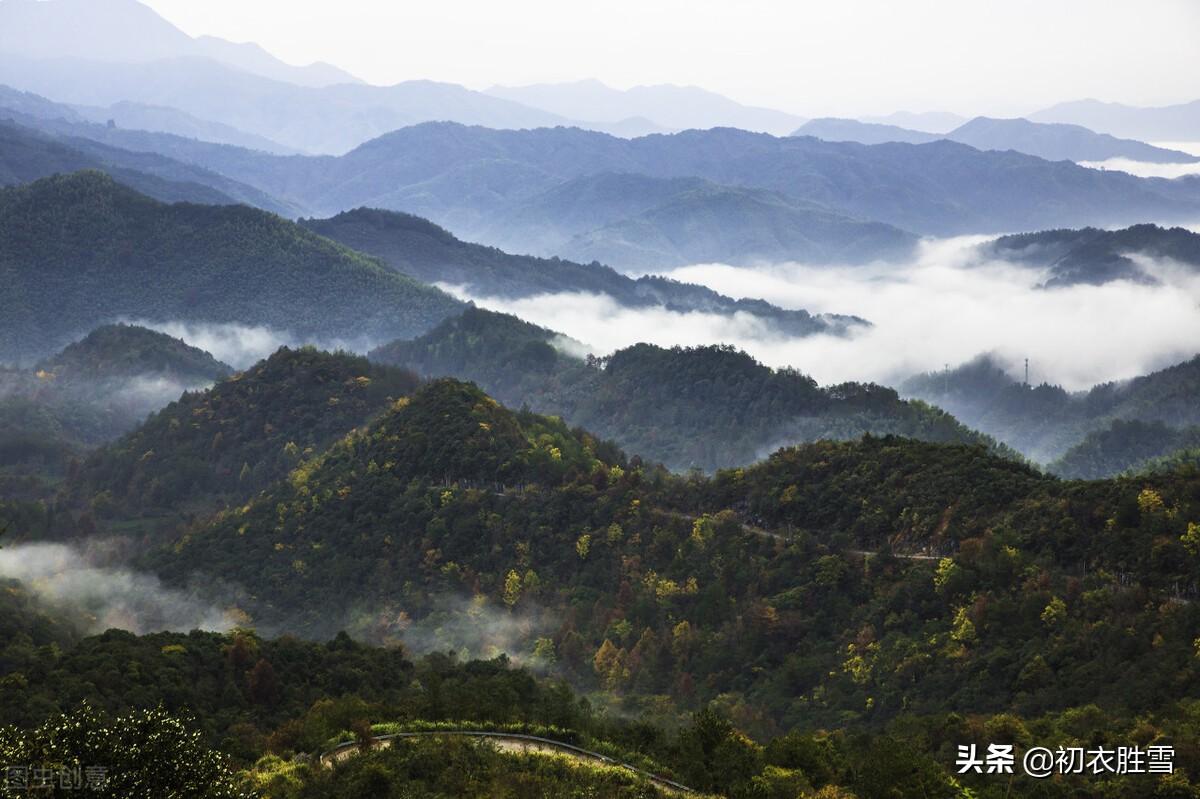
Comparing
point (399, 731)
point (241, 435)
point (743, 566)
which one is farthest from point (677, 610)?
point (241, 435)

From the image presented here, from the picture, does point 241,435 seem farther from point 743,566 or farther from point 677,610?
point 743,566

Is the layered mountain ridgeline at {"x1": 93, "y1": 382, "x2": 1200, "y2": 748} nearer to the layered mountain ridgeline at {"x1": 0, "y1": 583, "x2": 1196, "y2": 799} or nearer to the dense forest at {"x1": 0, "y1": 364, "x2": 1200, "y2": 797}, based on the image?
the dense forest at {"x1": 0, "y1": 364, "x2": 1200, "y2": 797}

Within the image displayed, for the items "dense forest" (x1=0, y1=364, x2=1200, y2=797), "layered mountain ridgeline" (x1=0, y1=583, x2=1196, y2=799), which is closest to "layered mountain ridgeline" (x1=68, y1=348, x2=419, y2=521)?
"dense forest" (x1=0, y1=364, x2=1200, y2=797)

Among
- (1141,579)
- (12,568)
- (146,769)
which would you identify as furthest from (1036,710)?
(12,568)

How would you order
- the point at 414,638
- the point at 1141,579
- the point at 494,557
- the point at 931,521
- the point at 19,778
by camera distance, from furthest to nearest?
the point at 494,557 < the point at 414,638 < the point at 931,521 < the point at 1141,579 < the point at 19,778

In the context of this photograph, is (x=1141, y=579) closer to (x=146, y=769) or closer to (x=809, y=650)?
(x=809, y=650)

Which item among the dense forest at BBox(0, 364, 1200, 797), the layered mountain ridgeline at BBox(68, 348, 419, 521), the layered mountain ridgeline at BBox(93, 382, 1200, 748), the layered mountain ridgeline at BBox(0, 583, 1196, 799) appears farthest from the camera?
the layered mountain ridgeline at BBox(68, 348, 419, 521)

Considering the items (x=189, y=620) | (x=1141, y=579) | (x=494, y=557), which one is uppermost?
(x=1141, y=579)
